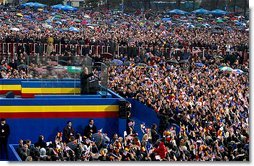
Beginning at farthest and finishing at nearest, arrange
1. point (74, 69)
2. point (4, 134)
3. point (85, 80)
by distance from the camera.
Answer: point (74, 69) → point (85, 80) → point (4, 134)

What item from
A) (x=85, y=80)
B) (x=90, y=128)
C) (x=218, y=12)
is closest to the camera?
(x=90, y=128)

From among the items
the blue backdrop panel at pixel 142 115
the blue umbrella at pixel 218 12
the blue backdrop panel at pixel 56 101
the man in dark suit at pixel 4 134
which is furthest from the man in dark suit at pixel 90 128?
the blue umbrella at pixel 218 12

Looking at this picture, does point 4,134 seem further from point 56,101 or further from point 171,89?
point 171,89

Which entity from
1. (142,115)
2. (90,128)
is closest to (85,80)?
(90,128)

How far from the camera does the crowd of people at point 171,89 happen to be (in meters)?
13.6

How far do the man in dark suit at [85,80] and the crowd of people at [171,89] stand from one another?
1691 millimetres

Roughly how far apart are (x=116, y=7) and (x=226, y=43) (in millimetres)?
30594

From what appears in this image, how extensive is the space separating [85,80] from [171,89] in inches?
209

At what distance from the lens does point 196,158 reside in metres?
13.4

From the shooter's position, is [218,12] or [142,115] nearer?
[142,115]

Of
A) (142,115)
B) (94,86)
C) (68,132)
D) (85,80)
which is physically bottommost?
(142,115)

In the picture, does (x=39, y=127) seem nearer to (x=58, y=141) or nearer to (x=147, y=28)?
Result: (x=58, y=141)

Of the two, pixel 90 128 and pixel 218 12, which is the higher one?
pixel 218 12

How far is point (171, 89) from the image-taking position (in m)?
22.0
